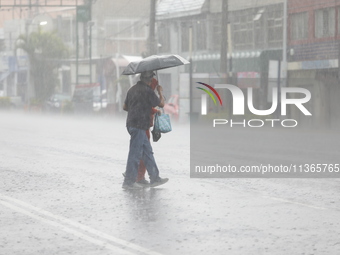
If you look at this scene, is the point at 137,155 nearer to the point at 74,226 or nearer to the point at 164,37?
the point at 74,226

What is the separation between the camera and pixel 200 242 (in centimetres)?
835

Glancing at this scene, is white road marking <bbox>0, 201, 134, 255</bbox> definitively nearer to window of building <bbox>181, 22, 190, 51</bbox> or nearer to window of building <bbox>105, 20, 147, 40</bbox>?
window of building <bbox>181, 22, 190, 51</bbox>

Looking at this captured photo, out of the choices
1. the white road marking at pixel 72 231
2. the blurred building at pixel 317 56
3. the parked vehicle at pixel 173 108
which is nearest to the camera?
the white road marking at pixel 72 231

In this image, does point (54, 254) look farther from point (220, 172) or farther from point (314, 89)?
point (314, 89)

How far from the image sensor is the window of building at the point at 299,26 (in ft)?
155

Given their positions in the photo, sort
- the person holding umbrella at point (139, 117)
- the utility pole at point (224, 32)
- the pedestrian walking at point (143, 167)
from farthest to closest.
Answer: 1. the utility pole at point (224, 32)
2. the pedestrian walking at point (143, 167)
3. the person holding umbrella at point (139, 117)

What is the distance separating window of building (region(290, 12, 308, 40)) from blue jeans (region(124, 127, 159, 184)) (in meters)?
35.4

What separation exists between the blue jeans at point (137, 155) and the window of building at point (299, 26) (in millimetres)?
35362

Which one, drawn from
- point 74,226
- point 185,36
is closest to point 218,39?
point 185,36

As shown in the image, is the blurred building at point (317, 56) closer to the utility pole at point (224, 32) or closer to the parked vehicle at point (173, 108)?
the utility pole at point (224, 32)

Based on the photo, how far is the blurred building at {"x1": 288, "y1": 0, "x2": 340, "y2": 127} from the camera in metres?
44.7

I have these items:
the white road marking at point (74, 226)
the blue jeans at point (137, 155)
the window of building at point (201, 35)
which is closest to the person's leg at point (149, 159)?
the blue jeans at point (137, 155)

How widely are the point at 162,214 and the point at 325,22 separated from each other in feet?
121

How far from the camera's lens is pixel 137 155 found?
12.7 meters
